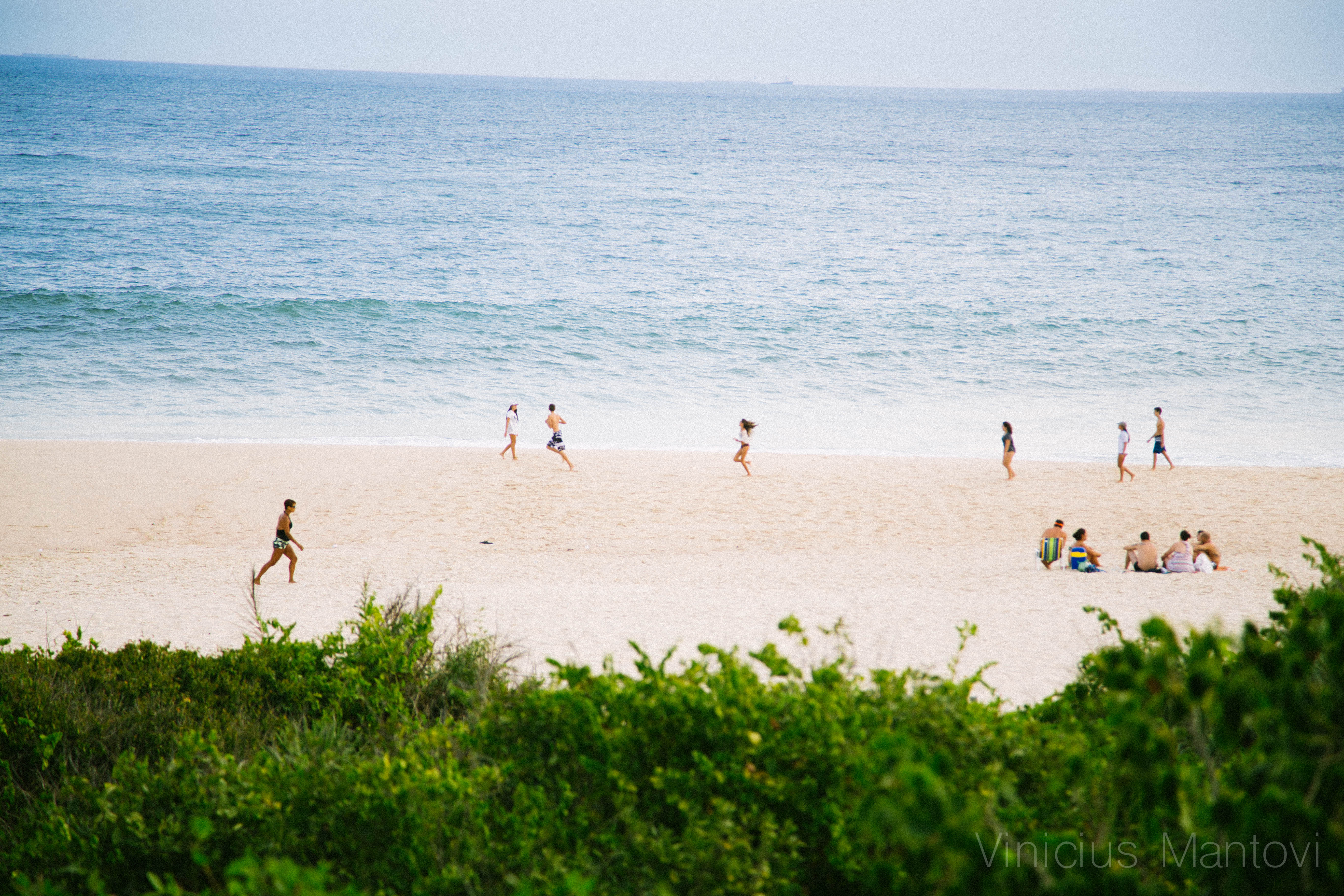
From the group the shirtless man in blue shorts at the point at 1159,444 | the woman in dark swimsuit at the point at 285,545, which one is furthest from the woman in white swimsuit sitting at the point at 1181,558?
the woman in dark swimsuit at the point at 285,545

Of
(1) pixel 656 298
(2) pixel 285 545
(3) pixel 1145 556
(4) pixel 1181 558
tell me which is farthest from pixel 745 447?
(1) pixel 656 298

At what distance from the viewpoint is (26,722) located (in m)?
5.20

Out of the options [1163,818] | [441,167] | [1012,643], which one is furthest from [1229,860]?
[441,167]

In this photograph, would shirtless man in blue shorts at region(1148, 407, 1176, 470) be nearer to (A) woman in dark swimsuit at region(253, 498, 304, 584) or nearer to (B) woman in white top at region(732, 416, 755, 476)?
(B) woman in white top at region(732, 416, 755, 476)

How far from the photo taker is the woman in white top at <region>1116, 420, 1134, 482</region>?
16828 mm

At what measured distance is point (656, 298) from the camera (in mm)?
34125

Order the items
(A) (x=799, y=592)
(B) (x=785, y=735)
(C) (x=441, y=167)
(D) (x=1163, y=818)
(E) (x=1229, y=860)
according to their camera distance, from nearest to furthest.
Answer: (E) (x=1229, y=860)
(D) (x=1163, y=818)
(B) (x=785, y=735)
(A) (x=799, y=592)
(C) (x=441, y=167)

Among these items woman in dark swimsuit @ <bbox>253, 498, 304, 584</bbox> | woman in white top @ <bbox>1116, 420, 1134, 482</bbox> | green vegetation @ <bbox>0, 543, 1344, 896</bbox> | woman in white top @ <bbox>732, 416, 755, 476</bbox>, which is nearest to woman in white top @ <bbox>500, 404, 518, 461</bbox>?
woman in white top @ <bbox>732, 416, 755, 476</bbox>

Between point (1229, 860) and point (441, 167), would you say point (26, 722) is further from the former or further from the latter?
point (441, 167)

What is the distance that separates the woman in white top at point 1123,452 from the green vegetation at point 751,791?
12843 millimetres

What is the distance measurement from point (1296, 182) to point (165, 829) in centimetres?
8035

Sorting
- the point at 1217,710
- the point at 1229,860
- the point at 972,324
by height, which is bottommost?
the point at 1229,860

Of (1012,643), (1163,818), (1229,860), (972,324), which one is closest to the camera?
(1229,860)

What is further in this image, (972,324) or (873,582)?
(972,324)
